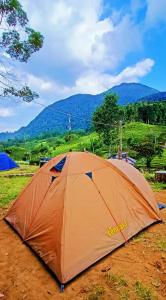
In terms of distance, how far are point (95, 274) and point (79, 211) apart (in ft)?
4.11

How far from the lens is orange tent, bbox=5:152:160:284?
4496 millimetres

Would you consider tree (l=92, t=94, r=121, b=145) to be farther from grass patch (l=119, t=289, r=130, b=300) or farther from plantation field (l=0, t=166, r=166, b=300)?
grass patch (l=119, t=289, r=130, b=300)

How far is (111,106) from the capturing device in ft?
140

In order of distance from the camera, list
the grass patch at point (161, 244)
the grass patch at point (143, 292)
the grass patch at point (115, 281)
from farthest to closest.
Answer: the grass patch at point (161, 244) < the grass patch at point (115, 281) < the grass patch at point (143, 292)

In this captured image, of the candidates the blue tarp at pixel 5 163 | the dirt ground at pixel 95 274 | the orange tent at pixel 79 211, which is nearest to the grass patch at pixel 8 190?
the orange tent at pixel 79 211

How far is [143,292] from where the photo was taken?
3.80 metres

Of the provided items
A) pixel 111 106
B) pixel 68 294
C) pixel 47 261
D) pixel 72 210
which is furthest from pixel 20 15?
pixel 111 106

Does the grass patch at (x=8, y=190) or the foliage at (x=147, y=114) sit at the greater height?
the foliage at (x=147, y=114)

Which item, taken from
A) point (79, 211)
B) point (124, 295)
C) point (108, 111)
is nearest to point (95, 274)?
point (124, 295)

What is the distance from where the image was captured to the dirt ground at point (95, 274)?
385cm

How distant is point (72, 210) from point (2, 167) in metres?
16.7

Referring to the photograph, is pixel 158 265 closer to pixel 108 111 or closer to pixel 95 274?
pixel 95 274

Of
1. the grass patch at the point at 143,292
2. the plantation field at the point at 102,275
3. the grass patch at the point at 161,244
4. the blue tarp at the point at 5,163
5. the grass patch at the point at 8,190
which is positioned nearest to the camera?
the grass patch at the point at 143,292

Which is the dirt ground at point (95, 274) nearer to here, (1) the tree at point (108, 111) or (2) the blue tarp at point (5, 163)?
(2) the blue tarp at point (5, 163)
